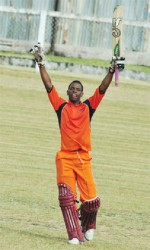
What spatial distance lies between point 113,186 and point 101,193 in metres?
0.70

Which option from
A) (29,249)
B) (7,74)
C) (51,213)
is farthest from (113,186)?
(7,74)

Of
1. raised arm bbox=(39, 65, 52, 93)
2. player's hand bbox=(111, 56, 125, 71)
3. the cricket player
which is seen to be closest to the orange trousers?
the cricket player

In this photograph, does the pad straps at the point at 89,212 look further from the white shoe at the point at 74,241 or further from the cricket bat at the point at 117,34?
the cricket bat at the point at 117,34

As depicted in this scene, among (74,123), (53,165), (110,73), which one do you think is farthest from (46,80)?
(53,165)

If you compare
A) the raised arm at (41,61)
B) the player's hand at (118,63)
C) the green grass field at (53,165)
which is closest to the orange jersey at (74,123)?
the raised arm at (41,61)

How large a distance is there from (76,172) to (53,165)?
228 inches

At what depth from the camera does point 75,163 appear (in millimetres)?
10094

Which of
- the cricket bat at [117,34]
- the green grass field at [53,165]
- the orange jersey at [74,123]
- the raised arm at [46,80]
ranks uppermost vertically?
the cricket bat at [117,34]

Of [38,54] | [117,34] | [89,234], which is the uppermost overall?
[117,34]

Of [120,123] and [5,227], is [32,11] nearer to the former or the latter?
[120,123]

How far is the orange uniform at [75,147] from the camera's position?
10.1 meters

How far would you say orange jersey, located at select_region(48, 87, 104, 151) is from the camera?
33.3 feet

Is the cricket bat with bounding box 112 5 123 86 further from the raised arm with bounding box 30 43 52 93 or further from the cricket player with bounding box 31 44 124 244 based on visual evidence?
the raised arm with bounding box 30 43 52 93

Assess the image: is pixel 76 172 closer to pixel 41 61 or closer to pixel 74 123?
pixel 74 123
